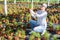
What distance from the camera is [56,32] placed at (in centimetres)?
862

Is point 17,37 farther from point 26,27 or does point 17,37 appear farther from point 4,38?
point 26,27

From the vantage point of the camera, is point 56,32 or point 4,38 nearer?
point 4,38

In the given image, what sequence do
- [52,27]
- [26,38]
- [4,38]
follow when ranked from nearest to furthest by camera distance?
[4,38]
[26,38]
[52,27]

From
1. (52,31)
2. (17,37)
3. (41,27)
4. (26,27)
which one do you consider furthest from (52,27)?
(17,37)

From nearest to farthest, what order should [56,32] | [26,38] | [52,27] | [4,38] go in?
[4,38], [26,38], [56,32], [52,27]

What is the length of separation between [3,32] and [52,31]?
6.42ft

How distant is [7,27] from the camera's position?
9000 mm

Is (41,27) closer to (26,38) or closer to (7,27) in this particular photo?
(26,38)

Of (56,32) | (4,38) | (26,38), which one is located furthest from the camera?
(56,32)

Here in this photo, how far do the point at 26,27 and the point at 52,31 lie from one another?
109cm

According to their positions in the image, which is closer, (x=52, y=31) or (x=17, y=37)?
(x=17, y=37)

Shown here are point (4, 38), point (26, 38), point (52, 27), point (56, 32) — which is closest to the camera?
point (4, 38)

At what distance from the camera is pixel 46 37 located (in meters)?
7.38

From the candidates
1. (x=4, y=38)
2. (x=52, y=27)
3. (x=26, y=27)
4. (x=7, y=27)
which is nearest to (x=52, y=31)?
(x=52, y=27)
